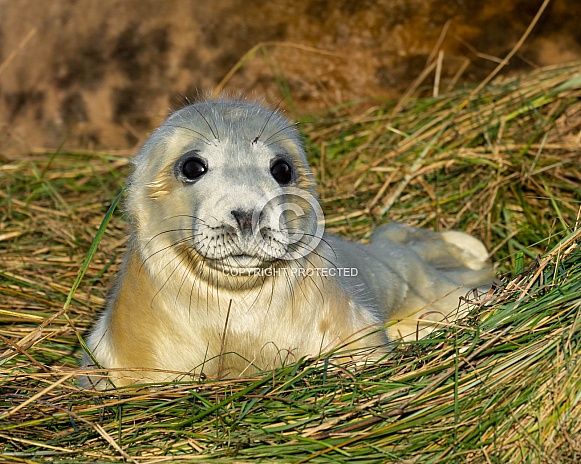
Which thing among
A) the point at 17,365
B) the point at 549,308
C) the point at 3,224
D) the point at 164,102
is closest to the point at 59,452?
the point at 17,365

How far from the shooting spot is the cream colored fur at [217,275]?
3.11 m

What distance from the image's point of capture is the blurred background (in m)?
6.10

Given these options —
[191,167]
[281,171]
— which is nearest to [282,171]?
[281,171]

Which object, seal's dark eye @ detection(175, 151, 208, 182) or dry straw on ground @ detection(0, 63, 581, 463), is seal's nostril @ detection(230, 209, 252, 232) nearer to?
seal's dark eye @ detection(175, 151, 208, 182)

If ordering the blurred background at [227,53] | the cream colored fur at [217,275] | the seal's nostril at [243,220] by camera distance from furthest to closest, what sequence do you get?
the blurred background at [227,53], the cream colored fur at [217,275], the seal's nostril at [243,220]

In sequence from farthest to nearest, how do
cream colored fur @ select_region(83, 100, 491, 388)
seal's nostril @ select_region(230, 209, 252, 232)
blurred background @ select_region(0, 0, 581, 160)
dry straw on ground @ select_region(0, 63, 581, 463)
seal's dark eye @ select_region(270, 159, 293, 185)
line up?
1. blurred background @ select_region(0, 0, 581, 160)
2. seal's dark eye @ select_region(270, 159, 293, 185)
3. cream colored fur @ select_region(83, 100, 491, 388)
4. seal's nostril @ select_region(230, 209, 252, 232)
5. dry straw on ground @ select_region(0, 63, 581, 463)

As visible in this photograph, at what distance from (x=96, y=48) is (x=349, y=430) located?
4541mm

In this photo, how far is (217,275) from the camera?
3145 millimetres

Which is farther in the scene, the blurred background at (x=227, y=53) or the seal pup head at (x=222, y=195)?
the blurred background at (x=227, y=53)

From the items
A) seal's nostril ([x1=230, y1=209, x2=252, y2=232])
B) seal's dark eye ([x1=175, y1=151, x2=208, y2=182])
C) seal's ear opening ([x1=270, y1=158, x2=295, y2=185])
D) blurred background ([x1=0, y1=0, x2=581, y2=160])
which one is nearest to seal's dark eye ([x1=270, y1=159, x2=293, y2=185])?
seal's ear opening ([x1=270, y1=158, x2=295, y2=185])

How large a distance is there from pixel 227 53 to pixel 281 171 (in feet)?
10.9

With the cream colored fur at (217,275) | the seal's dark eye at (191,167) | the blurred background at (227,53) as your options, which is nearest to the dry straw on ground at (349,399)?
the cream colored fur at (217,275)

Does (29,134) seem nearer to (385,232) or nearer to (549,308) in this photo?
(385,232)

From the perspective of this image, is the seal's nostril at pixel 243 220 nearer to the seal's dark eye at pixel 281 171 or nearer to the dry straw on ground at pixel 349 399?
the seal's dark eye at pixel 281 171
